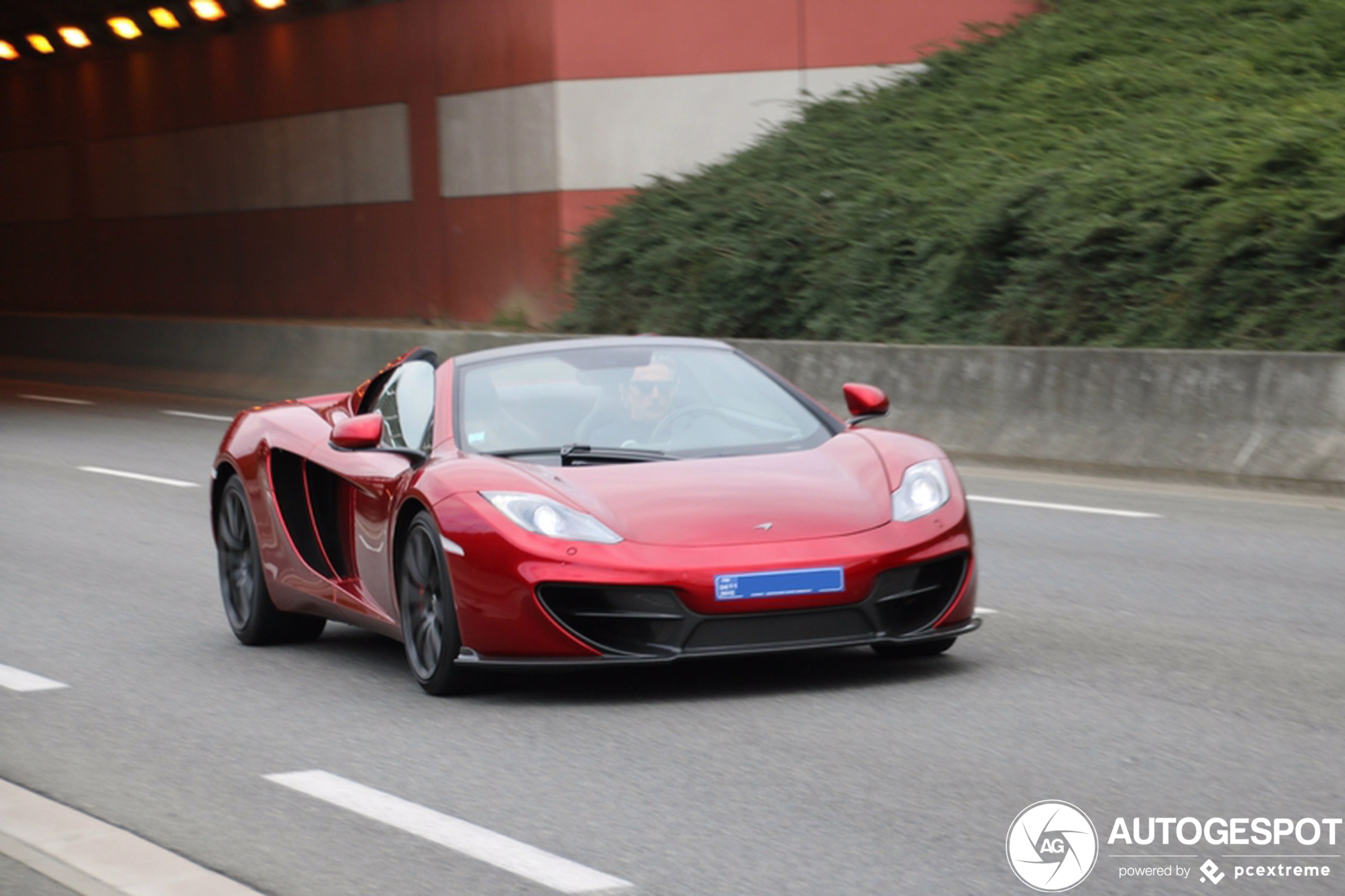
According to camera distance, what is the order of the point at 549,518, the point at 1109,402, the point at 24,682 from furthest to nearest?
the point at 1109,402, the point at 24,682, the point at 549,518

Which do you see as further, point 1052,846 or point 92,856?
point 92,856

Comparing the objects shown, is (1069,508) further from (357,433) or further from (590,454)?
(357,433)

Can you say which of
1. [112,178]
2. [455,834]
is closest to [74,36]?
[112,178]

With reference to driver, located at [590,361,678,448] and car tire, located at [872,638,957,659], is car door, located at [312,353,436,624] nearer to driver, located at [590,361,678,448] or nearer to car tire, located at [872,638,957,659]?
driver, located at [590,361,678,448]

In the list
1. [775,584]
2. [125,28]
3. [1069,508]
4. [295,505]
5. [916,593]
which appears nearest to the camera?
[775,584]

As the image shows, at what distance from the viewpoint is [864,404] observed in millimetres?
8164

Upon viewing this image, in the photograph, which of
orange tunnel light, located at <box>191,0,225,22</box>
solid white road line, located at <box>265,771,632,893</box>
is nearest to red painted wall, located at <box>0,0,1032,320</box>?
orange tunnel light, located at <box>191,0,225,22</box>

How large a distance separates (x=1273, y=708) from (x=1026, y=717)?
0.77 meters

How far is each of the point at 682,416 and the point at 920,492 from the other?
108 centimetres

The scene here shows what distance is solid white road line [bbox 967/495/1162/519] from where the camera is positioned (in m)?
12.4

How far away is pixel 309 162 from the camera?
1292 inches

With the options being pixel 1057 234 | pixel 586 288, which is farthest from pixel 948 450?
pixel 586 288

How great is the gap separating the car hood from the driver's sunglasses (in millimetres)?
522

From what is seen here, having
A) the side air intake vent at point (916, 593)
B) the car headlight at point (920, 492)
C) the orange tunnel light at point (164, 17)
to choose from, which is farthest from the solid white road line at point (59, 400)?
the side air intake vent at point (916, 593)
